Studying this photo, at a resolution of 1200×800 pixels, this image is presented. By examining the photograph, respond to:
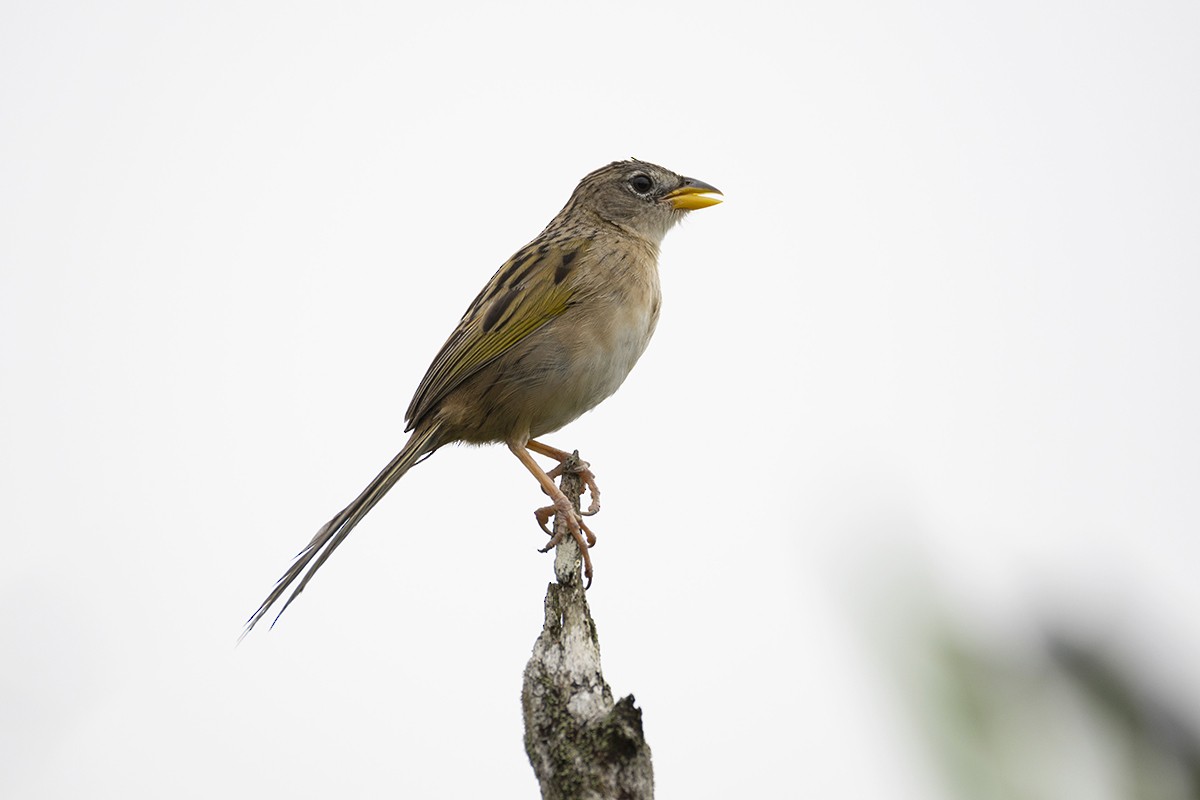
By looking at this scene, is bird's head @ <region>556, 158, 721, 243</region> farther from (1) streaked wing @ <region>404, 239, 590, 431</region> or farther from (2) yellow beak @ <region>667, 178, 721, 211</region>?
(1) streaked wing @ <region>404, 239, 590, 431</region>

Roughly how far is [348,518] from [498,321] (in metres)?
1.35

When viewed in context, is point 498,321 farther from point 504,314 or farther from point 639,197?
point 639,197

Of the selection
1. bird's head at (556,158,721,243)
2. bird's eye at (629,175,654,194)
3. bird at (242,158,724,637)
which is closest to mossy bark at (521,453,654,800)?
bird at (242,158,724,637)

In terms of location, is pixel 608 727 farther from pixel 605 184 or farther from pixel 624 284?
pixel 605 184

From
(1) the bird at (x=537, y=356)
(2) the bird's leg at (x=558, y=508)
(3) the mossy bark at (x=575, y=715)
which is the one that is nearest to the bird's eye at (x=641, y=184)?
(1) the bird at (x=537, y=356)

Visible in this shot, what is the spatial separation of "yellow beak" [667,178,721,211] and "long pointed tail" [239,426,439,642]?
7.68ft

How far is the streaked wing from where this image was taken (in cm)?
576

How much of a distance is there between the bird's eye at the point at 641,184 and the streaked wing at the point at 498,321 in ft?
3.75

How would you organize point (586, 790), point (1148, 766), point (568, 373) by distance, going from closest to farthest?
point (1148, 766), point (586, 790), point (568, 373)

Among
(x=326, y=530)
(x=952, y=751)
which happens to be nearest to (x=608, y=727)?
(x=952, y=751)

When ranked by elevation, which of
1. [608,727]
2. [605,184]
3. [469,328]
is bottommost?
[608,727]

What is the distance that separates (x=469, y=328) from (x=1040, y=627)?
5.30 metres

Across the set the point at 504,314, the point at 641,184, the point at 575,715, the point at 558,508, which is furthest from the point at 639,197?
the point at 575,715

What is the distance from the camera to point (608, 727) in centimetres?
255
